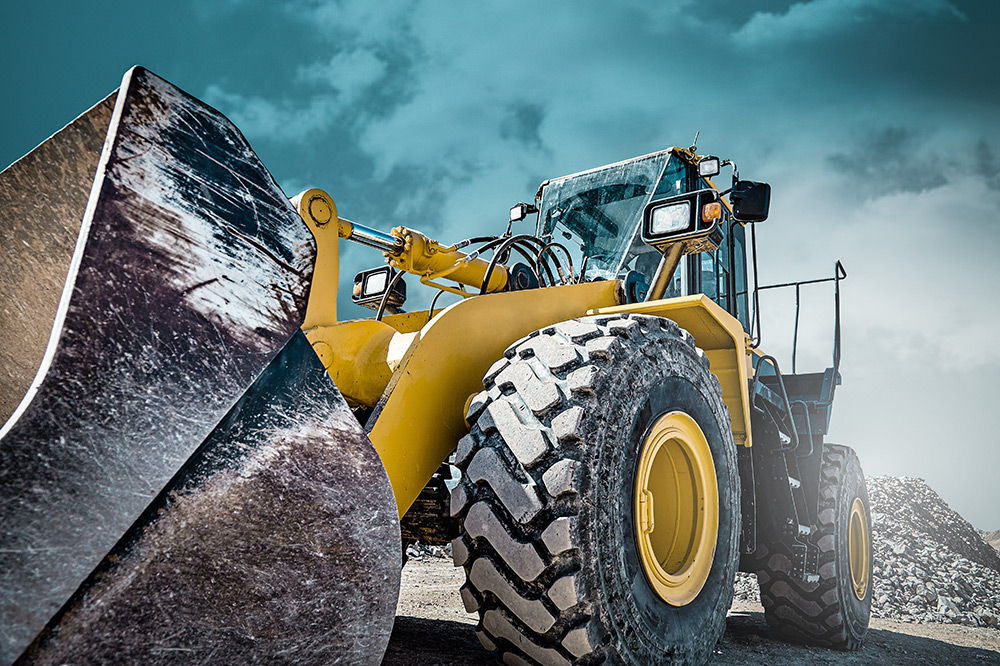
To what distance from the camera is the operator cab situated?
439 centimetres

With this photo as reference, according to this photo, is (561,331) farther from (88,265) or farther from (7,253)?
(7,253)

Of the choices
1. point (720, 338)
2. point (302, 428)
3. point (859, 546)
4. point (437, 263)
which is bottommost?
point (859, 546)

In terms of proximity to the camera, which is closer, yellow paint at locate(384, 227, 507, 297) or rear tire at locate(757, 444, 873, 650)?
yellow paint at locate(384, 227, 507, 297)

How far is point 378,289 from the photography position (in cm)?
367

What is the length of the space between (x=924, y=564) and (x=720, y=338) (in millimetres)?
6967

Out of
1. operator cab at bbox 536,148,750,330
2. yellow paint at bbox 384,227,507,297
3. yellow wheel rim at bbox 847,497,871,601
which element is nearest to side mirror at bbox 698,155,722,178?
operator cab at bbox 536,148,750,330

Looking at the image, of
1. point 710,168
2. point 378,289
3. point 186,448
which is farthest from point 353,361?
point 710,168

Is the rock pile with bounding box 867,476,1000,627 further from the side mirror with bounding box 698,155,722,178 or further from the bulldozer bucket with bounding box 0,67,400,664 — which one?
the bulldozer bucket with bounding box 0,67,400,664

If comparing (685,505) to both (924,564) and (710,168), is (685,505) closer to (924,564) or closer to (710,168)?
(710,168)

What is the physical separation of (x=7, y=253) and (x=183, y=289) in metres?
0.97


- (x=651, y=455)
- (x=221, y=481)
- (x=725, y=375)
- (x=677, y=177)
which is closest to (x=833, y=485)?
(x=725, y=375)

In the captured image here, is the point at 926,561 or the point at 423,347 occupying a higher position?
the point at 423,347

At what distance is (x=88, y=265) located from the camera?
1291 mm

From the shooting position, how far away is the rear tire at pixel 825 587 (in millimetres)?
4578
